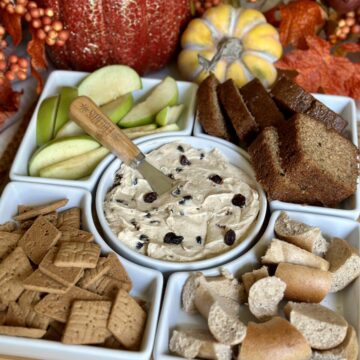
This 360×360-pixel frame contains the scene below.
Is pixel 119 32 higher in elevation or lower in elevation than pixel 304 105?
higher

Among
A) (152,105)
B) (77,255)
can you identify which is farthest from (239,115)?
(77,255)

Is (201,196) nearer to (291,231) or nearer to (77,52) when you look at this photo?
(291,231)

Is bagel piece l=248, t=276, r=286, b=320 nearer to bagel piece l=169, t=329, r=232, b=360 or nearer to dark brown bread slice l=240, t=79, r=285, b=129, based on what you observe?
bagel piece l=169, t=329, r=232, b=360

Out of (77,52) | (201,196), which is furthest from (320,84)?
(77,52)

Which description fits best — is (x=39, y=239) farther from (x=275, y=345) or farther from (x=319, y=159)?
(x=319, y=159)

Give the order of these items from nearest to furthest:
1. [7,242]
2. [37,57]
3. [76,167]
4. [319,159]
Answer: [7,242] → [319,159] → [76,167] → [37,57]

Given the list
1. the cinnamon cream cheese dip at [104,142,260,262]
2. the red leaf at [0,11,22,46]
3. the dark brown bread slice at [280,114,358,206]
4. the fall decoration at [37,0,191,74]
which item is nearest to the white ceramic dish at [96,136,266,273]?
the cinnamon cream cheese dip at [104,142,260,262]

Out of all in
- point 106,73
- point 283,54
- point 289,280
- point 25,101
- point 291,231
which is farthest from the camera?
point 283,54
